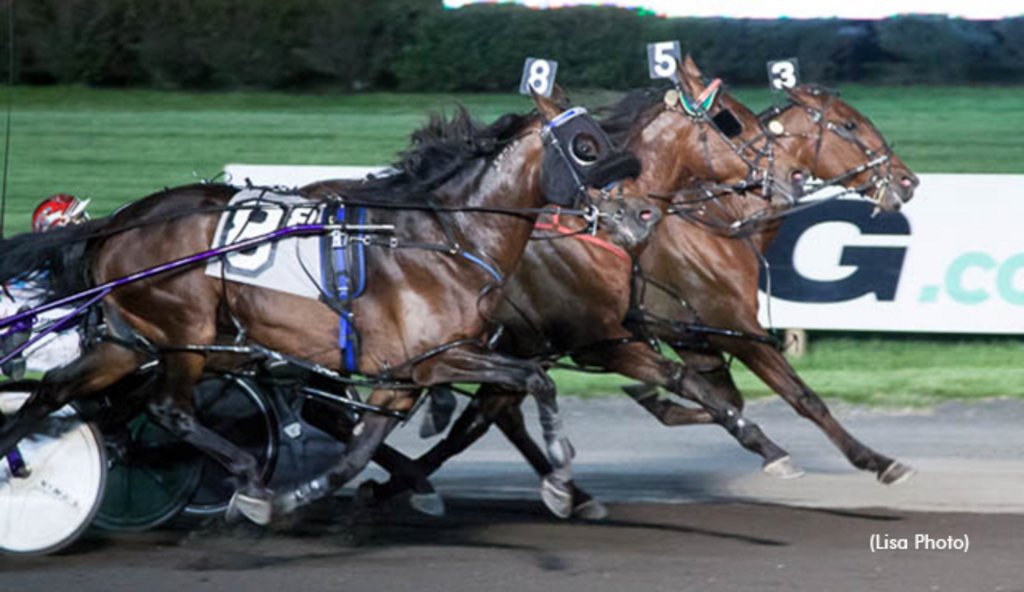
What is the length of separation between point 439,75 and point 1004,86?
643cm

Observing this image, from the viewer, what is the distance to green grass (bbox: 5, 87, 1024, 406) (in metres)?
15.3

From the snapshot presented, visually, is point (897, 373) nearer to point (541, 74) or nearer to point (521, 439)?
point (541, 74)

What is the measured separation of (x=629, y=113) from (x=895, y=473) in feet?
6.87

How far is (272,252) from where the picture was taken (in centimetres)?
605

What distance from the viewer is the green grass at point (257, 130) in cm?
1530

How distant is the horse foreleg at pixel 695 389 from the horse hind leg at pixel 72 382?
213 centimetres

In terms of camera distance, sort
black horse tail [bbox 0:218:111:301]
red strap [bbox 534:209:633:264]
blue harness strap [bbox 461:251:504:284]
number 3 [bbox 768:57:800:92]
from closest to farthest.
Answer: blue harness strap [bbox 461:251:504:284] < black horse tail [bbox 0:218:111:301] < red strap [bbox 534:209:633:264] < number 3 [bbox 768:57:800:92]

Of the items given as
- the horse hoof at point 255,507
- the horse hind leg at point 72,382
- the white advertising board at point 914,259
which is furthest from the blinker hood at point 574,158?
the white advertising board at point 914,259

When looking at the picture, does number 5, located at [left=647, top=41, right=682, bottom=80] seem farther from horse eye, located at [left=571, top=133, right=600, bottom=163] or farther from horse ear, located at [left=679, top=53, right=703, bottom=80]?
horse eye, located at [left=571, top=133, right=600, bottom=163]

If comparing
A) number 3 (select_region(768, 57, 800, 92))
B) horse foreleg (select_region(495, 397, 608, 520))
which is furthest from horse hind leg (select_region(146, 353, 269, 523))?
number 3 (select_region(768, 57, 800, 92))

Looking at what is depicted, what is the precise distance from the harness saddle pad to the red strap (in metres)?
1.08

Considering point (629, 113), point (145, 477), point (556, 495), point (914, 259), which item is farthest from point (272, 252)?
point (914, 259)

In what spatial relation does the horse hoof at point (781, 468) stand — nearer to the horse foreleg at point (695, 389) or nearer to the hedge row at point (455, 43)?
the horse foreleg at point (695, 389)

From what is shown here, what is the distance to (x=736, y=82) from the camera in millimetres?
17078
